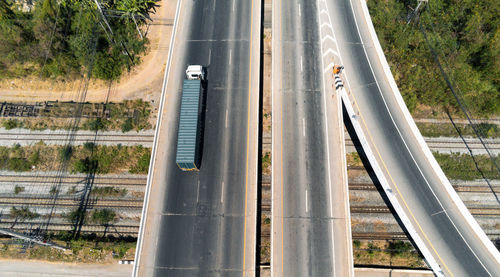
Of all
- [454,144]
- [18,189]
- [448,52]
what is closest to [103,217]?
[18,189]

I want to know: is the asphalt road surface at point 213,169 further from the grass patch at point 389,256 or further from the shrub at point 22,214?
the shrub at point 22,214

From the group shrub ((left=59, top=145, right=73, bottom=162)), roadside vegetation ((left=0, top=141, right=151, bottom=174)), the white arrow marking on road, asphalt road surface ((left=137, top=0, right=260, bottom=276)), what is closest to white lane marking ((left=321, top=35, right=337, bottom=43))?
the white arrow marking on road

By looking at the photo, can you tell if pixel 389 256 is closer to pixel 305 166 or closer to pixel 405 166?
pixel 405 166

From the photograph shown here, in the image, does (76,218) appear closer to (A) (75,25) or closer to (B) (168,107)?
(B) (168,107)

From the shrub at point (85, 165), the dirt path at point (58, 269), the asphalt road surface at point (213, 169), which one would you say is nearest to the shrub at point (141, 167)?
the asphalt road surface at point (213, 169)

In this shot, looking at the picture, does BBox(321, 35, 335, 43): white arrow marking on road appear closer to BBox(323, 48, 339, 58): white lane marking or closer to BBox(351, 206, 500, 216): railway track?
BBox(323, 48, 339, 58): white lane marking
